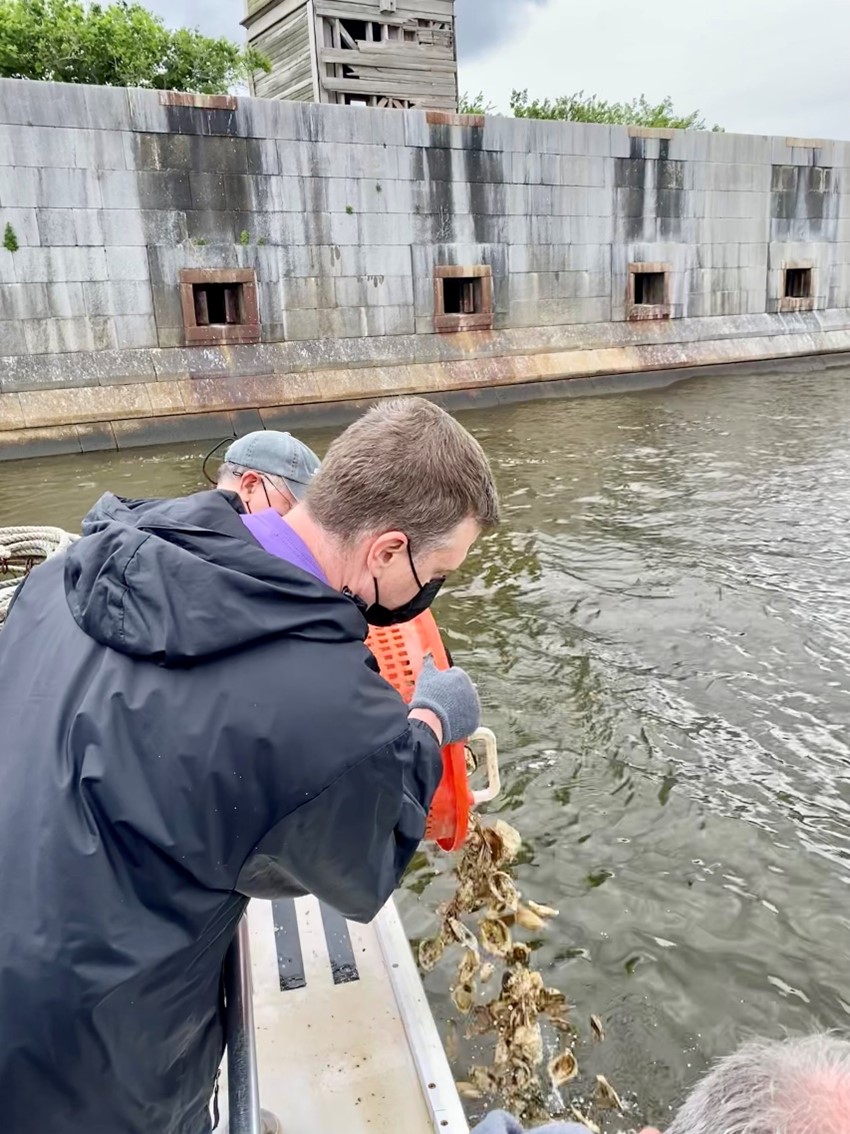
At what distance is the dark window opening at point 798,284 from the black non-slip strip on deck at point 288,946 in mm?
19926

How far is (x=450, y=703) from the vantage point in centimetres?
177

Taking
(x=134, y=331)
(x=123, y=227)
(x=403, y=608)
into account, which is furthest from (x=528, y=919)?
(x=123, y=227)

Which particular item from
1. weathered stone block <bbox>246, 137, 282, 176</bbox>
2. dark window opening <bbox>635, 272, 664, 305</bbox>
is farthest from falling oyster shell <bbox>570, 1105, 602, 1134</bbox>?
dark window opening <bbox>635, 272, 664, 305</bbox>

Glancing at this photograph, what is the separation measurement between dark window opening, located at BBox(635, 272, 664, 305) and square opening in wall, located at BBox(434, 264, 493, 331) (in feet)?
12.4

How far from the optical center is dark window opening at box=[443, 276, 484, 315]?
608 inches

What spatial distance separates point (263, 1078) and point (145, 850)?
1341mm

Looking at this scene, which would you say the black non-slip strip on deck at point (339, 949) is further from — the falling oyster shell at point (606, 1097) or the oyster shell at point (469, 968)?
the falling oyster shell at point (606, 1097)

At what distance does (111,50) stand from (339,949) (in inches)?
973

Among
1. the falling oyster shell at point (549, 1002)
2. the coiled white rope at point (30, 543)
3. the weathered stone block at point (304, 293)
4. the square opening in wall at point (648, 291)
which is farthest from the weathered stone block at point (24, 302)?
the falling oyster shell at point (549, 1002)

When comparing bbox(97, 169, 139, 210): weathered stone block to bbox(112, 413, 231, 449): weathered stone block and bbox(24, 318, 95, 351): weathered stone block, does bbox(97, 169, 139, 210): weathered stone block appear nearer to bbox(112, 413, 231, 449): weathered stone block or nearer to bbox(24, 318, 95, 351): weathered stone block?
bbox(24, 318, 95, 351): weathered stone block

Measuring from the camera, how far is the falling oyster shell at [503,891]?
2.94 m

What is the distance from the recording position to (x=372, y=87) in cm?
1975

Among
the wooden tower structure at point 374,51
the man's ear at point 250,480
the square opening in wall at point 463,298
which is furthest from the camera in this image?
the wooden tower structure at point 374,51

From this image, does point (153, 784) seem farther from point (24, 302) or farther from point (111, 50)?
point (111, 50)
